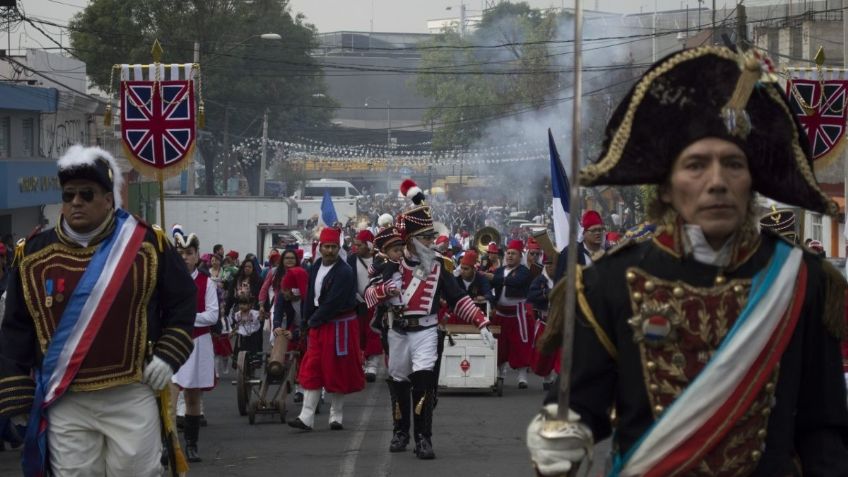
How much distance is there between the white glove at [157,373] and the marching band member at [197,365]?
16.5ft

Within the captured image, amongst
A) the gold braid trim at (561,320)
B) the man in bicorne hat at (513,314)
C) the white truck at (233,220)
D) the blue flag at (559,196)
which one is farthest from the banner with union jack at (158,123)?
the white truck at (233,220)

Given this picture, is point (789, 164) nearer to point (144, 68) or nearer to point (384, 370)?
point (144, 68)

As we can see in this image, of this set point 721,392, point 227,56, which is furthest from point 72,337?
point 227,56

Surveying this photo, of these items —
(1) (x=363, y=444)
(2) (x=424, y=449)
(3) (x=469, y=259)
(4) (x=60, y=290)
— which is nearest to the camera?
(4) (x=60, y=290)

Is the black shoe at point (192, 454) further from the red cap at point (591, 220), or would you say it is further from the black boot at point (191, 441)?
the red cap at point (591, 220)

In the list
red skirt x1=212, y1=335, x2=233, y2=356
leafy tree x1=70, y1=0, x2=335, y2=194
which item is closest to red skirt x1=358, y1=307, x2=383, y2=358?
red skirt x1=212, y1=335, x2=233, y2=356

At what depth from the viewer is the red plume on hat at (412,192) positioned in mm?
12942

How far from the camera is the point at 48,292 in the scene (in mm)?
7152

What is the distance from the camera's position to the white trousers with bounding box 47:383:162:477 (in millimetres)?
6973

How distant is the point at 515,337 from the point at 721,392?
1530cm

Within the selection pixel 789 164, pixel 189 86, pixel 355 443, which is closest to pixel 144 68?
pixel 189 86

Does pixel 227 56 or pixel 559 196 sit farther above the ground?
pixel 227 56

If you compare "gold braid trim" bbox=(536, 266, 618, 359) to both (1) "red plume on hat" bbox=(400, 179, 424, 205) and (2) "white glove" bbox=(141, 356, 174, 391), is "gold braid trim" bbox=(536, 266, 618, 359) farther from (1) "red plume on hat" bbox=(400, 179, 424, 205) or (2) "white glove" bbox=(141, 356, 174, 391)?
(1) "red plume on hat" bbox=(400, 179, 424, 205)

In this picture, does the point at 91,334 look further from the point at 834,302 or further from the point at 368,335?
the point at 368,335
